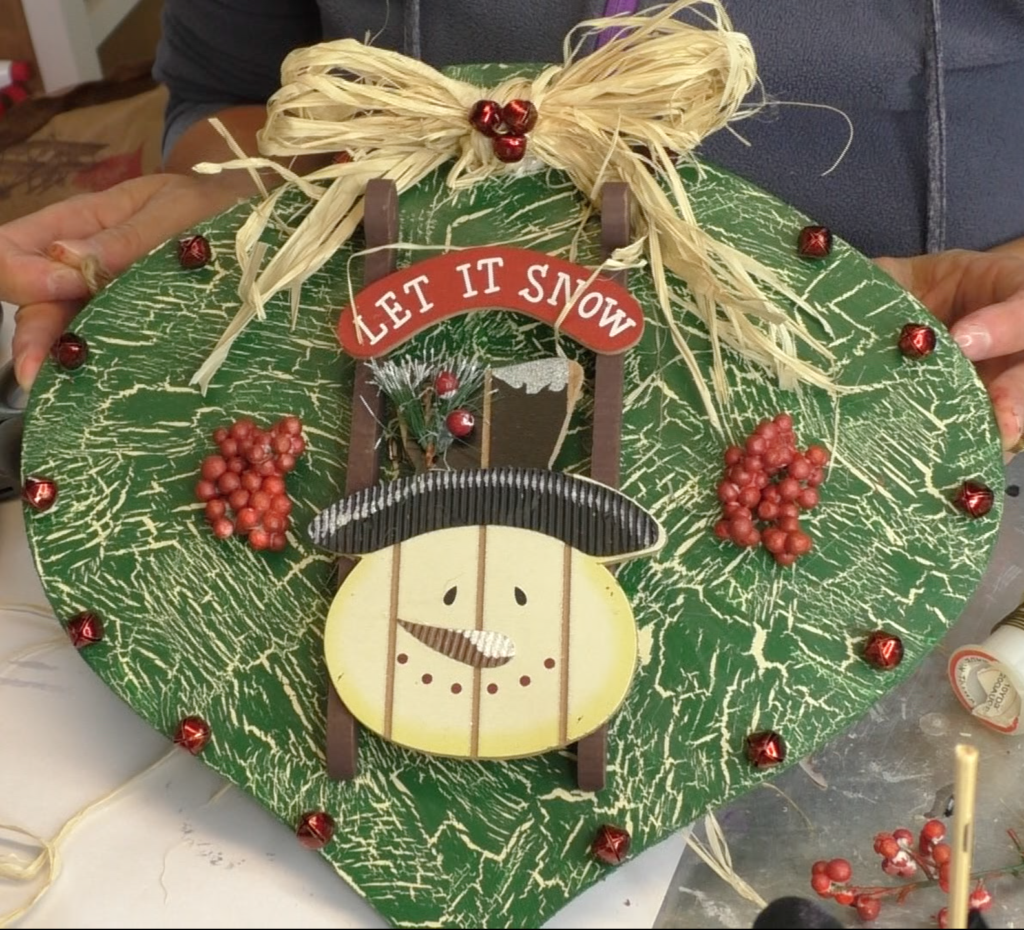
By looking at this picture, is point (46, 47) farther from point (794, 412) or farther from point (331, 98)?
point (794, 412)

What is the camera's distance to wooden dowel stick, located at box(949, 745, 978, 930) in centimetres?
37

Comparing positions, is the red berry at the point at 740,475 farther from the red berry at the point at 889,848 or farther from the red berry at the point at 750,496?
the red berry at the point at 889,848

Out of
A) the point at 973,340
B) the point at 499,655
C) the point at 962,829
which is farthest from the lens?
the point at 973,340

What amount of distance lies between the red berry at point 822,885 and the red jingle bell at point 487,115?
41cm

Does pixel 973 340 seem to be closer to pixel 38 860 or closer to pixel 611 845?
pixel 611 845

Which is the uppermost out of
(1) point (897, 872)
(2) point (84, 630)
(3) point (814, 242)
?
(3) point (814, 242)

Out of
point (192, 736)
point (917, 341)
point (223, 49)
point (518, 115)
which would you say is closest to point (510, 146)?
point (518, 115)

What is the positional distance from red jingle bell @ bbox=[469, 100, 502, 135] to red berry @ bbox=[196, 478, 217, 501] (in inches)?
9.3

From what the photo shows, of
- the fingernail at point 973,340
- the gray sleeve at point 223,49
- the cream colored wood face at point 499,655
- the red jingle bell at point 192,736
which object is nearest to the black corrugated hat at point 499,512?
the cream colored wood face at point 499,655

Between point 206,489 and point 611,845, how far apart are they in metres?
0.27

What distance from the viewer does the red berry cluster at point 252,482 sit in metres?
0.60

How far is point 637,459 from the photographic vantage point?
603 millimetres

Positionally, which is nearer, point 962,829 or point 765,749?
point 962,829

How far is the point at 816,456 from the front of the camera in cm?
59
